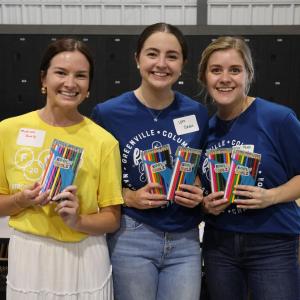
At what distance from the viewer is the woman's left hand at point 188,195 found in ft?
4.57

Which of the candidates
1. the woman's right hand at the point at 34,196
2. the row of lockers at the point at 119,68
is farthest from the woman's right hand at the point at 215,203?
the row of lockers at the point at 119,68

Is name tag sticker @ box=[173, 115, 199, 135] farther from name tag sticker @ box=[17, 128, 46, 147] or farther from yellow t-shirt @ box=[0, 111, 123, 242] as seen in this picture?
name tag sticker @ box=[17, 128, 46, 147]

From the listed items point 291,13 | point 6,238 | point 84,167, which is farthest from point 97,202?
point 291,13

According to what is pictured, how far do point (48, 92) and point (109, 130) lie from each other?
0.88 ft

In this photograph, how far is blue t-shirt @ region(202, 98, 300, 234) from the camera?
144 centimetres

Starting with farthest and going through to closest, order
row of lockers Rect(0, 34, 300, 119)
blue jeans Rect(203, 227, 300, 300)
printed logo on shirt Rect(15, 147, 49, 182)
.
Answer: row of lockers Rect(0, 34, 300, 119)
blue jeans Rect(203, 227, 300, 300)
printed logo on shirt Rect(15, 147, 49, 182)

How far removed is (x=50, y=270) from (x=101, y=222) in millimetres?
224

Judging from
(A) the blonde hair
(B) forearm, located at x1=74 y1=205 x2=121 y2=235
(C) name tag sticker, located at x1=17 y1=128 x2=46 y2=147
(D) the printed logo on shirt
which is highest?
(A) the blonde hair

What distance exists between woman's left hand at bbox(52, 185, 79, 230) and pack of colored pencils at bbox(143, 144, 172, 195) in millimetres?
282

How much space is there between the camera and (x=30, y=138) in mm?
1308

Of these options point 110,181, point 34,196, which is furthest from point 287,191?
point 34,196

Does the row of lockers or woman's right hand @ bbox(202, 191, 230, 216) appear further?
the row of lockers

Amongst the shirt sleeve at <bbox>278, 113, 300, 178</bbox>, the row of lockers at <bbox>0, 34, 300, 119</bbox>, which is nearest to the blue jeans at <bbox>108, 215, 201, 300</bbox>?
the shirt sleeve at <bbox>278, 113, 300, 178</bbox>

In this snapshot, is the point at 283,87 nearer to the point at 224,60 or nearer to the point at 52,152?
the point at 224,60
